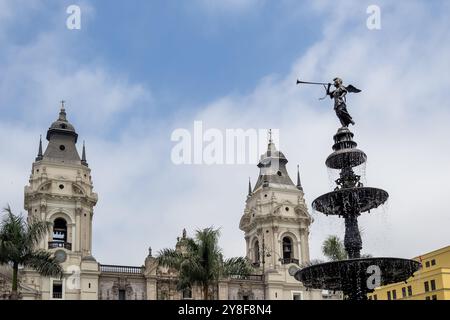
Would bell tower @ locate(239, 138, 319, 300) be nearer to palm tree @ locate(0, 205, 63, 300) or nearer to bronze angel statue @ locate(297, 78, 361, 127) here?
palm tree @ locate(0, 205, 63, 300)

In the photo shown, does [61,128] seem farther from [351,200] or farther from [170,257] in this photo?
[351,200]

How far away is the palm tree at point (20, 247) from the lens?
33.7 meters

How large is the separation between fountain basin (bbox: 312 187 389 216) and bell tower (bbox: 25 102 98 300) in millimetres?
35912

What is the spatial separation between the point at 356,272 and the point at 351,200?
296 centimetres

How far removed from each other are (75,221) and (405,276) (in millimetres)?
40863

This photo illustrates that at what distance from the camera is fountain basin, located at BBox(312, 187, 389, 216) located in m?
24.3

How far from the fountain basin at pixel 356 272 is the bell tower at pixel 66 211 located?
118ft

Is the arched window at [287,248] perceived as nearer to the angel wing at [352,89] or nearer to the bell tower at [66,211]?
the bell tower at [66,211]

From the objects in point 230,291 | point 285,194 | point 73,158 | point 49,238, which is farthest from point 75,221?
point 285,194

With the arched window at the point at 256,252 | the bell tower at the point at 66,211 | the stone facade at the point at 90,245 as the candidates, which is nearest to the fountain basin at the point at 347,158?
the stone facade at the point at 90,245

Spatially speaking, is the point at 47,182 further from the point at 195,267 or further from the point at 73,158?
the point at 195,267

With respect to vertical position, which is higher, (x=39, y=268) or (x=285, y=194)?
(x=285, y=194)
